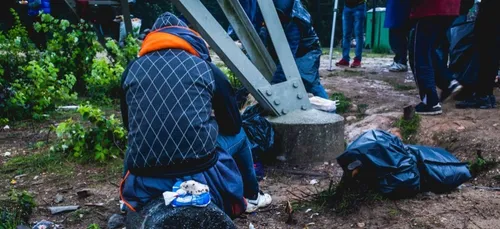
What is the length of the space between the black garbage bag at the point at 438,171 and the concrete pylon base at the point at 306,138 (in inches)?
39.1

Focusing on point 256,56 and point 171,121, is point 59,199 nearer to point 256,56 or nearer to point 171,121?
point 171,121

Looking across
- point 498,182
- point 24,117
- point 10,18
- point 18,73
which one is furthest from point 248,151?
point 10,18

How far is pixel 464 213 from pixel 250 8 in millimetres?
2857

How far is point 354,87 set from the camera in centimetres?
705

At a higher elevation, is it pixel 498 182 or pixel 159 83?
pixel 159 83

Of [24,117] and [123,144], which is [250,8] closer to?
[123,144]

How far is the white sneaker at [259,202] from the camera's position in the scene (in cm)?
359

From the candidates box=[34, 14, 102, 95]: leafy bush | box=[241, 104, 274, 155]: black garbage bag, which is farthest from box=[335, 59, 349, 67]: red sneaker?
box=[241, 104, 274, 155]: black garbage bag

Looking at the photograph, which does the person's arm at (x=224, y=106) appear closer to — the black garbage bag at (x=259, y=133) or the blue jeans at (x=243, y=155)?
the blue jeans at (x=243, y=155)

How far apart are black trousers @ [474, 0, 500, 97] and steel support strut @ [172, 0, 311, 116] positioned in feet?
5.72

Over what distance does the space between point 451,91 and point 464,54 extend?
1.36 ft

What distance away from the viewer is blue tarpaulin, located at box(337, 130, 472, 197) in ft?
11.4

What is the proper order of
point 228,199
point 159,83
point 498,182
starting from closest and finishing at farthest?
point 159,83 → point 228,199 → point 498,182

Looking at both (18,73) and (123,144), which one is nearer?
(123,144)
